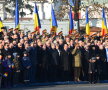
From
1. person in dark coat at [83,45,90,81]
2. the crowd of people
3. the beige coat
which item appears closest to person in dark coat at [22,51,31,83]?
the crowd of people

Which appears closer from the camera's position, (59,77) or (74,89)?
(74,89)

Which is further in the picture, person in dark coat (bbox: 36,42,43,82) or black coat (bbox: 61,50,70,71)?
black coat (bbox: 61,50,70,71)

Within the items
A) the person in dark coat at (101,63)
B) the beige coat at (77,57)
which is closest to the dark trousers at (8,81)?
the beige coat at (77,57)

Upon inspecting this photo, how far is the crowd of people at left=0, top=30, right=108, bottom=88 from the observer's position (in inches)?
873

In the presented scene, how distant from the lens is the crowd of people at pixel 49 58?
2217cm

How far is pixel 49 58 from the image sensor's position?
77.0 feet

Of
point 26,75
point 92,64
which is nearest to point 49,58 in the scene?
point 26,75

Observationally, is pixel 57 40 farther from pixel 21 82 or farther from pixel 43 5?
pixel 43 5

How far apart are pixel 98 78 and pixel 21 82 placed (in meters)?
3.67

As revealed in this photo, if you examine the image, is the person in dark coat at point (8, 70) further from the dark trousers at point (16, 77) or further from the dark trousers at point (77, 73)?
the dark trousers at point (77, 73)

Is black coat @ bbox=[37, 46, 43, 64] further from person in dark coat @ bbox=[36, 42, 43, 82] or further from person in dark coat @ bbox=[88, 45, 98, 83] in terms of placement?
person in dark coat @ bbox=[88, 45, 98, 83]

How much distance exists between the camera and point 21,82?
22.9m

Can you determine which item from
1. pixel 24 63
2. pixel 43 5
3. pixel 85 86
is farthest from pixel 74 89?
pixel 43 5

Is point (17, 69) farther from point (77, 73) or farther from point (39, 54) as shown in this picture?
point (77, 73)
